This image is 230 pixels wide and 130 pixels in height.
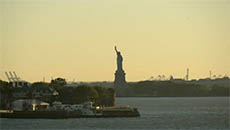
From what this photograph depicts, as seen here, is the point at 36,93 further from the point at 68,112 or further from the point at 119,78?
the point at 119,78

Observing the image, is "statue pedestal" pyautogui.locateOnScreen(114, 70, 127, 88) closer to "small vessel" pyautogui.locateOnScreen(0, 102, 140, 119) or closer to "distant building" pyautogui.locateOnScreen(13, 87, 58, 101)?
"distant building" pyautogui.locateOnScreen(13, 87, 58, 101)

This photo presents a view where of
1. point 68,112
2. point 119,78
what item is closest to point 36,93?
point 68,112

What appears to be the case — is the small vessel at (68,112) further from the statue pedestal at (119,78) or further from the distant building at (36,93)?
the statue pedestal at (119,78)

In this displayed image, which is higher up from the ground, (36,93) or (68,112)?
(36,93)

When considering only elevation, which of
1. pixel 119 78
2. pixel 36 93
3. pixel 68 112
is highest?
pixel 119 78

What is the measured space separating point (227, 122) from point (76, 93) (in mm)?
22225

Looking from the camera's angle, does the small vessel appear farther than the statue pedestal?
No

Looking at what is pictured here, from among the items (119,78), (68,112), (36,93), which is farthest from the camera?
(119,78)

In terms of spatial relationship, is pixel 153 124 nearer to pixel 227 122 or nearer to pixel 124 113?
pixel 227 122

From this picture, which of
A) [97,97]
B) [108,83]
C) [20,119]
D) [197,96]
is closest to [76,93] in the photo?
[97,97]

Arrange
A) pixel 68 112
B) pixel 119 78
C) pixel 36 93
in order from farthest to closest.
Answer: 1. pixel 119 78
2. pixel 36 93
3. pixel 68 112

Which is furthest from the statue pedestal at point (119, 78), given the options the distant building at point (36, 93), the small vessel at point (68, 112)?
the small vessel at point (68, 112)

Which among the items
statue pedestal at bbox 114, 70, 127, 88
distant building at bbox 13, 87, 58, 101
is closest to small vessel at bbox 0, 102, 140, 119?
distant building at bbox 13, 87, 58, 101

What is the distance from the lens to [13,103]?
241ft
